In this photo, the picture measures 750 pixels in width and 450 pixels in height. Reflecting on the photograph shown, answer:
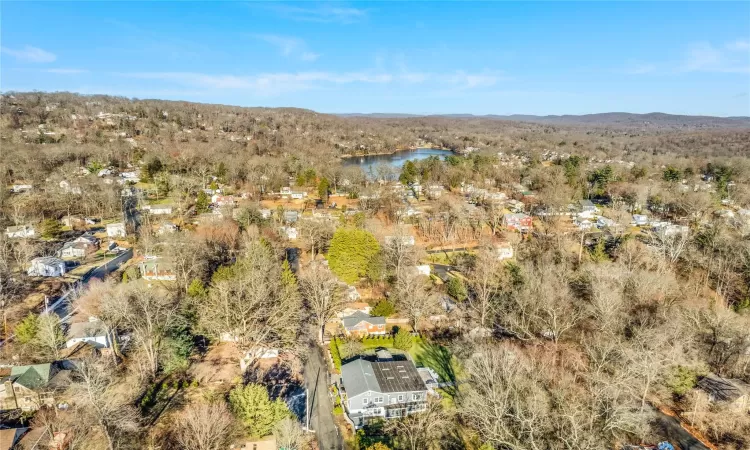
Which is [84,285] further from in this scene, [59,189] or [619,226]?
[619,226]

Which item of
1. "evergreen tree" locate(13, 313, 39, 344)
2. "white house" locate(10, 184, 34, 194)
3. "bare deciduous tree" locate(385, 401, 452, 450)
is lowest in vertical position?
"bare deciduous tree" locate(385, 401, 452, 450)

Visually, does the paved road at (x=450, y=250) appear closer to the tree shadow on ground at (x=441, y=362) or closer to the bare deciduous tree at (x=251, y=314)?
the tree shadow on ground at (x=441, y=362)

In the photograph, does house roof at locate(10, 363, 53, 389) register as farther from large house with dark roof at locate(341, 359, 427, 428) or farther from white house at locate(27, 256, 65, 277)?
white house at locate(27, 256, 65, 277)

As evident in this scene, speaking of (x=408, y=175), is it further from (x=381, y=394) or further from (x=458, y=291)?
(x=381, y=394)

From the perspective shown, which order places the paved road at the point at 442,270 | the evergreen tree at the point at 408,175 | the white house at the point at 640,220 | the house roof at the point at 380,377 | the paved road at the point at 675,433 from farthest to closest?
the evergreen tree at the point at 408,175 → the white house at the point at 640,220 → the paved road at the point at 442,270 → the house roof at the point at 380,377 → the paved road at the point at 675,433

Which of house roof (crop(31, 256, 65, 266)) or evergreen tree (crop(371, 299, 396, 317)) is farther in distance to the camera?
house roof (crop(31, 256, 65, 266))

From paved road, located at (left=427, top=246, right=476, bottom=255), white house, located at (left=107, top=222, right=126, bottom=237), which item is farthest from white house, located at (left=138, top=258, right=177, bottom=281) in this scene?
paved road, located at (left=427, top=246, right=476, bottom=255)

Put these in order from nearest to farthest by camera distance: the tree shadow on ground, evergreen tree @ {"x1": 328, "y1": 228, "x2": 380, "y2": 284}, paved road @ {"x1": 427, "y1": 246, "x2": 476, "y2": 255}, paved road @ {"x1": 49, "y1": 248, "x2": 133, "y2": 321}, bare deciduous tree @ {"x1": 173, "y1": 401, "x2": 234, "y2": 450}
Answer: bare deciduous tree @ {"x1": 173, "y1": 401, "x2": 234, "y2": 450}
the tree shadow on ground
paved road @ {"x1": 49, "y1": 248, "x2": 133, "y2": 321}
evergreen tree @ {"x1": 328, "y1": 228, "x2": 380, "y2": 284}
paved road @ {"x1": 427, "y1": 246, "x2": 476, "y2": 255}

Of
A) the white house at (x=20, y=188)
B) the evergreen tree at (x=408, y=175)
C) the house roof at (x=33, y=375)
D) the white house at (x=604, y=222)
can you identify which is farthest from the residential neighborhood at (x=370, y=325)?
the evergreen tree at (x=408, y=175)
